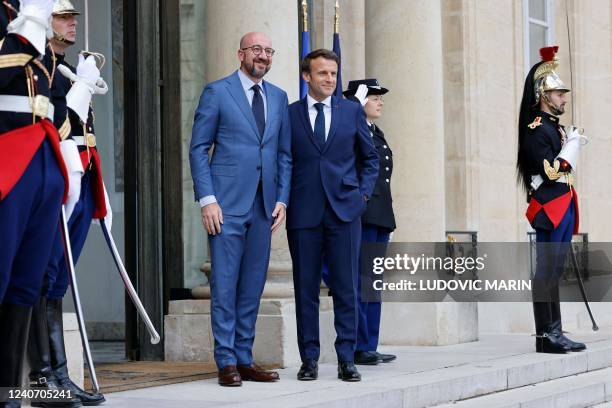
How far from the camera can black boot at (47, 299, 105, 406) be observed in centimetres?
658

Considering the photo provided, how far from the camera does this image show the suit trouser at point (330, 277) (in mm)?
8164

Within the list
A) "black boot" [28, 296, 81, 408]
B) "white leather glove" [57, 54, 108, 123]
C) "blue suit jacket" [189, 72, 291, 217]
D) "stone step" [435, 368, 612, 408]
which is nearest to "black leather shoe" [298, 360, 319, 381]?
"stone step" [435, 368, 612, 408]

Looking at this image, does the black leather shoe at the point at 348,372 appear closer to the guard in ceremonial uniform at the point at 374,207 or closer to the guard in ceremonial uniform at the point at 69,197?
the guard in ceremonial uniform at the point at 374,207

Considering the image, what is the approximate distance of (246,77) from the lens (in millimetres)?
8031

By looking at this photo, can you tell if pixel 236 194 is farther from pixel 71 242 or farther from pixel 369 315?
pixel 369 315

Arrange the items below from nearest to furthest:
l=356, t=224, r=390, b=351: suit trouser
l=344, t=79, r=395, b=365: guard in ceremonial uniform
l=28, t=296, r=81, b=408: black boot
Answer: l=28, t=296, r=81, b=408: black boot, l=356, t=224, r=390, b=351: suit trouser, l=344, t=79, r=395, b=365: guard in ceremonial uniform

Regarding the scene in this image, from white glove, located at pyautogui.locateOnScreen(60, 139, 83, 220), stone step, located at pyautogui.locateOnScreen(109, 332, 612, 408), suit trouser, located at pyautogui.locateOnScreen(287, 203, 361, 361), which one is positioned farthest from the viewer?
suit trouser, located at pyautogui.locateOnScreen(287, 203, 361, 361)

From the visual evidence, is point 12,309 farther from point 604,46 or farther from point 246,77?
point 604,46

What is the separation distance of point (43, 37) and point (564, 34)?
11367 millimetres

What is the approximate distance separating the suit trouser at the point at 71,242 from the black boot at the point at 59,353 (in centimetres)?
7

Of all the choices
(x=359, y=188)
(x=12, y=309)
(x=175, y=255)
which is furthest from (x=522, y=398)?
(x=12, y=309)

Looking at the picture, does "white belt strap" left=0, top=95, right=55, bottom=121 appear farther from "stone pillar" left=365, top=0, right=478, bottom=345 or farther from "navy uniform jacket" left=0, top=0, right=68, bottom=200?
"stone pillar" left=365, top=0, right=478, bottom=345

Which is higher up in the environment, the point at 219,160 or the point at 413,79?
the point at 413,79

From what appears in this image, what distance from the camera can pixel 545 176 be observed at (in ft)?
33.7
